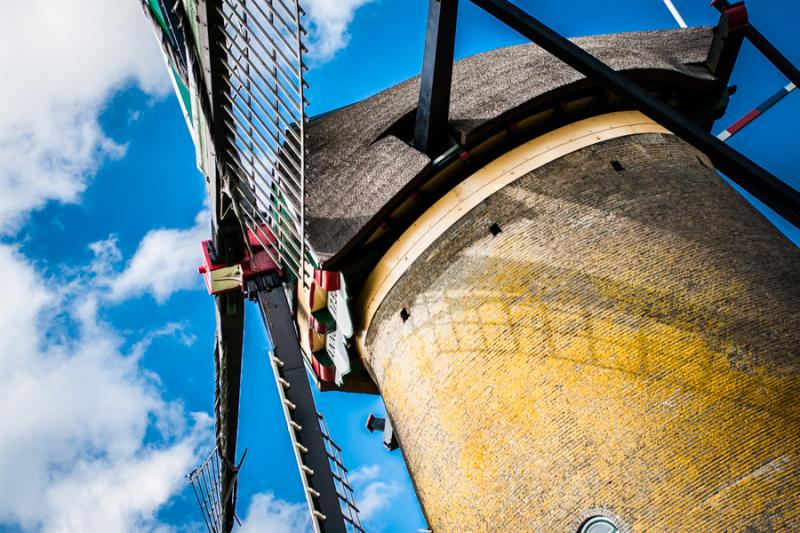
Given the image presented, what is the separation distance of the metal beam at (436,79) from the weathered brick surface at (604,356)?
0.64 metres

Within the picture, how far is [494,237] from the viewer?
6.36m

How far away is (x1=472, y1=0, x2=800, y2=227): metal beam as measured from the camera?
5.14 metres

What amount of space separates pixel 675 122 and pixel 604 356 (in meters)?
1.51

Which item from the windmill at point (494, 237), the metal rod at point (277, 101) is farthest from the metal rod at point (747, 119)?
the metal rod at point (277, 101)

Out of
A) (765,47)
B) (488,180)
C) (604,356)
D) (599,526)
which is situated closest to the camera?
(599,526)

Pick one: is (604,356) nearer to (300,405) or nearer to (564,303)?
(564,303)

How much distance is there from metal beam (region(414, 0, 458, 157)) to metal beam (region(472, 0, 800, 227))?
338mm

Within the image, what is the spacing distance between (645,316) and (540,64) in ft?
7.56

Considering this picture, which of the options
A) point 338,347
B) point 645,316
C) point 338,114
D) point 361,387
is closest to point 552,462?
→ point 645,316

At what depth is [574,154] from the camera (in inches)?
262

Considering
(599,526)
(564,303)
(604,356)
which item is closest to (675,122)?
(564,303)

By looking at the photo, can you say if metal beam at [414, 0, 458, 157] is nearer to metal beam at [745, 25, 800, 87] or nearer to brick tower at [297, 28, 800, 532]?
brick tower at [297, 28, 800, 532]

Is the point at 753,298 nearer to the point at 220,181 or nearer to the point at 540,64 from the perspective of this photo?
the point at 540,64

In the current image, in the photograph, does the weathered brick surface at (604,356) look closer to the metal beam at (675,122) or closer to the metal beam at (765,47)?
the metal beam at (675,122)
